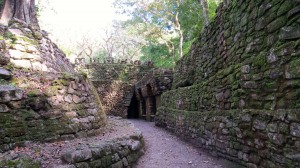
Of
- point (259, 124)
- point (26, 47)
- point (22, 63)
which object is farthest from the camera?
point (26, 47)

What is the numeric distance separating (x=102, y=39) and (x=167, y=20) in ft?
63.6

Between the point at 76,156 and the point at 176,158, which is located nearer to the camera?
the point at 76,156

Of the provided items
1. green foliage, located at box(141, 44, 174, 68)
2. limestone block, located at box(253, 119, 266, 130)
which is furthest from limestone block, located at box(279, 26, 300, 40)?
green foliage, located at box(141, 44, 174, 68)

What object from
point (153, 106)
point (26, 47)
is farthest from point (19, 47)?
point (153, 106)

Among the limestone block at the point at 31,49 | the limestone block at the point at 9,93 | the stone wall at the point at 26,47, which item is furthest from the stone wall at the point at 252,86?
the limestone block at the point at 31,49

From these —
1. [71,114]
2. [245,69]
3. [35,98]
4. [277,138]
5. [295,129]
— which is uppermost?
[245,69]

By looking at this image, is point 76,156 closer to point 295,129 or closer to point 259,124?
point 259,124

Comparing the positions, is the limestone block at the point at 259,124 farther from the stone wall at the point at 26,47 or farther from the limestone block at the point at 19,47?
the limestone block at the point at 19,47

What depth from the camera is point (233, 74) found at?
429 centimetres

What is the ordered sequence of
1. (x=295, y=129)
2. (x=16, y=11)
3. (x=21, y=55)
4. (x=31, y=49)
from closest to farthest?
(x=295, y=129) < (x=21, y=55) < (x=31, y=49) < (x=16, y=11)

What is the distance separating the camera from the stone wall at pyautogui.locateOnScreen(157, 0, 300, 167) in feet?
8.79

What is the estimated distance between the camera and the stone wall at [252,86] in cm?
268

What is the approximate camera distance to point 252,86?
11.8 ft

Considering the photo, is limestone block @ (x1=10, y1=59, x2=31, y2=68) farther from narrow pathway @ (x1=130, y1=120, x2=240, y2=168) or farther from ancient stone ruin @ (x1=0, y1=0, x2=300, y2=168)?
narrow pathway @ (x1=130, y1=120, x2=240, y2=168)
